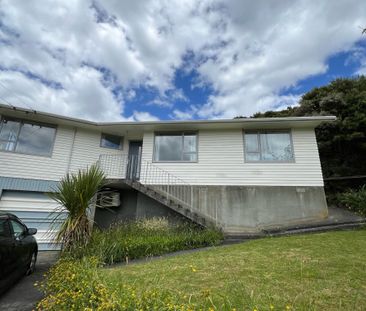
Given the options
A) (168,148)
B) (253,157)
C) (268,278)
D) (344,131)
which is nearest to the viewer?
(268,278)

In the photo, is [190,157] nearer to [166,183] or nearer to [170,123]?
[166,183]

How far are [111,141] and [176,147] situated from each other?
153 inches

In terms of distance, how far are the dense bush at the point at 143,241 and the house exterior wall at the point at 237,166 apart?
8.69 ft

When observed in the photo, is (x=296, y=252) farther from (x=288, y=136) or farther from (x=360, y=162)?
(x=360, y=162)

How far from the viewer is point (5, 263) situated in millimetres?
3885

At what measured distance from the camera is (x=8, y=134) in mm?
10125

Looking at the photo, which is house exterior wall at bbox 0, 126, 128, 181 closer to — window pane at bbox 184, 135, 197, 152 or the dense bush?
window pane at bbox 184, 135, 197, 152

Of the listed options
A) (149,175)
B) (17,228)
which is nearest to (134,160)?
(149,175)

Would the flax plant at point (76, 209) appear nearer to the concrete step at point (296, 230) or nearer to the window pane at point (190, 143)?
the concrete step at point (296, 230)

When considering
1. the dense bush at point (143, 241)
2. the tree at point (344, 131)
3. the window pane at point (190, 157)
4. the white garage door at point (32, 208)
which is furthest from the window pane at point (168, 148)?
the tree at point (344, 131)

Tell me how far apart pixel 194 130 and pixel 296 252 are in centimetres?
735

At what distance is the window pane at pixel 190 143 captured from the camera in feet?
36.5

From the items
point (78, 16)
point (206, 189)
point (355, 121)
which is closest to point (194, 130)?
point (206, 189)

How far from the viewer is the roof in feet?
32.7
